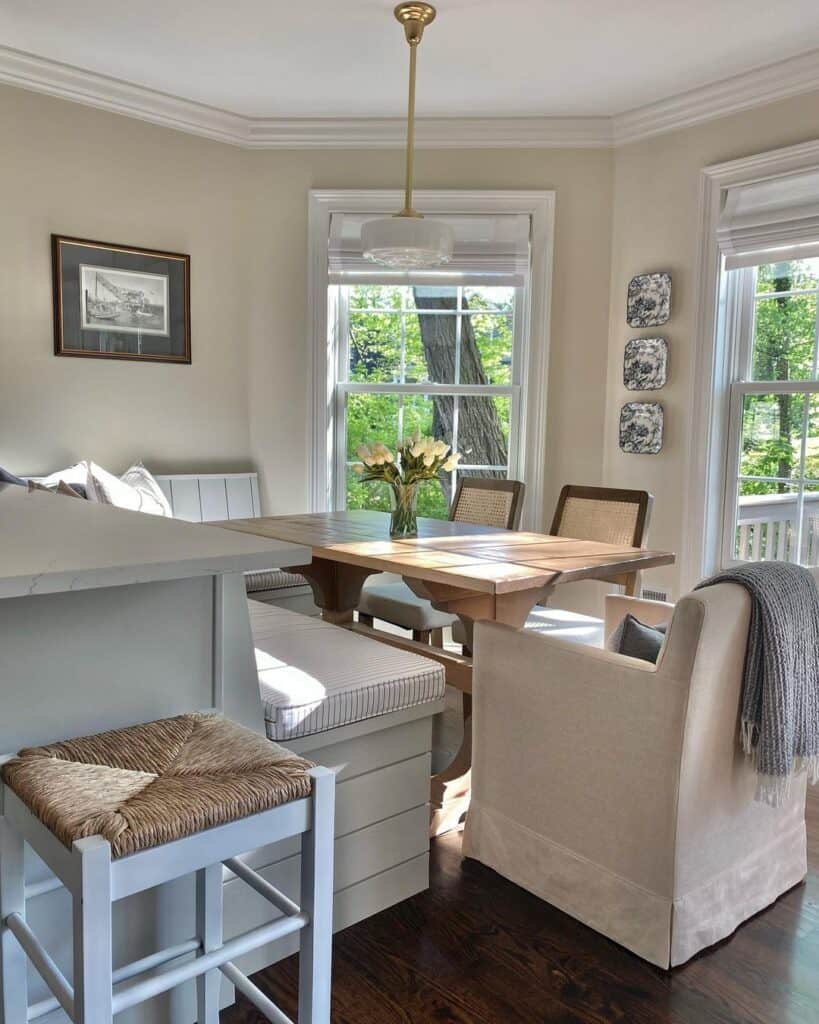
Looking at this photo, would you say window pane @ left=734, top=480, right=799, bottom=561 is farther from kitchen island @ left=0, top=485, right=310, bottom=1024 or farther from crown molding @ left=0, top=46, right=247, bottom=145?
crown molding @ left=0, top=46, right=247, bottom=145

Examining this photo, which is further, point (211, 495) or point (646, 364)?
point (211, 495)

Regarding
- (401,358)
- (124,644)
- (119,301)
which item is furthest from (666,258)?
(124,644)

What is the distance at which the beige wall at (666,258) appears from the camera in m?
3.88

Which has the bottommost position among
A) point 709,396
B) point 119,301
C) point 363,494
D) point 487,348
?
point 363,494

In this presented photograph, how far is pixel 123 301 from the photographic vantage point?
4.05 meters

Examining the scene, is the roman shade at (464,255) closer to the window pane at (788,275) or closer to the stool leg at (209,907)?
the window pane at (788,275)

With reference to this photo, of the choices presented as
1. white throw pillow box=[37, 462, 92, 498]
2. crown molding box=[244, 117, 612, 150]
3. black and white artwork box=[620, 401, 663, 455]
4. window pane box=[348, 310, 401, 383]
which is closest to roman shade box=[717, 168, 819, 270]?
black and white artwork box=[620, 401, 663, 455]

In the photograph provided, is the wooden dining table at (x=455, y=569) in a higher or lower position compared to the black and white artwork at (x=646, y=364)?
lower

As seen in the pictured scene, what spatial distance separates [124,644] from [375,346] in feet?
11.1

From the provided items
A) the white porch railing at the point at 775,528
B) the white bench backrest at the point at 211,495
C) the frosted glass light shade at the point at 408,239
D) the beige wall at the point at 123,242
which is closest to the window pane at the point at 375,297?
the beige wall at the point at 123,242

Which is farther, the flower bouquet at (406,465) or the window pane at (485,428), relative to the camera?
the window pane at (485,428)

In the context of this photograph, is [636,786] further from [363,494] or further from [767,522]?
[363,494]

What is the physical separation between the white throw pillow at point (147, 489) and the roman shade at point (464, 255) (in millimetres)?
1438

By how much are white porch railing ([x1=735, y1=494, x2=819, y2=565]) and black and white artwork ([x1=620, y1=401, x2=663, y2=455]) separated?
19.8 inches
